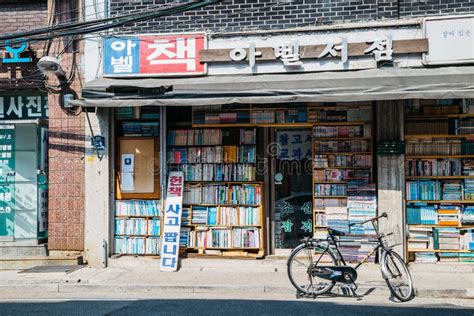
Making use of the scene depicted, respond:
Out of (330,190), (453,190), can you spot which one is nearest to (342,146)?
(330,190)

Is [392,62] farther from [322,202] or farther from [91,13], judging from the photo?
[91,13]

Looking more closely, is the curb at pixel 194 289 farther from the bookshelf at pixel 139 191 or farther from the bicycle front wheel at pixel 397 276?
the bookshelf at pixel 139 191

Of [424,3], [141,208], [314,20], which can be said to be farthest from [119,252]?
[424,3]

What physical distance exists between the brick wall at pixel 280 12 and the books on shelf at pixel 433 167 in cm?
280

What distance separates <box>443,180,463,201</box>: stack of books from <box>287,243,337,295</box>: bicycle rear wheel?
11.4ft

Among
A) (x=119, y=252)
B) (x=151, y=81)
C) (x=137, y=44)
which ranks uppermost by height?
(x=137, y=44)

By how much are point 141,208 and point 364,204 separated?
4.52m

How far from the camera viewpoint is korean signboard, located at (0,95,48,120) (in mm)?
13180

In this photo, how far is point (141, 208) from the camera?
12359mm

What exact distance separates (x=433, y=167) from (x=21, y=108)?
8.82 meters

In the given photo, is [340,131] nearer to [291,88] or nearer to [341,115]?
[341,115]

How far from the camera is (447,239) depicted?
1144 cm

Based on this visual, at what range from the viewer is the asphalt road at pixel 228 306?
8.17 metres

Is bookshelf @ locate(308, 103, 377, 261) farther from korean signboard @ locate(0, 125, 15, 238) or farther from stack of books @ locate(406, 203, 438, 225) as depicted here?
korean signboard @ locate(0, 125, 15, 238)
